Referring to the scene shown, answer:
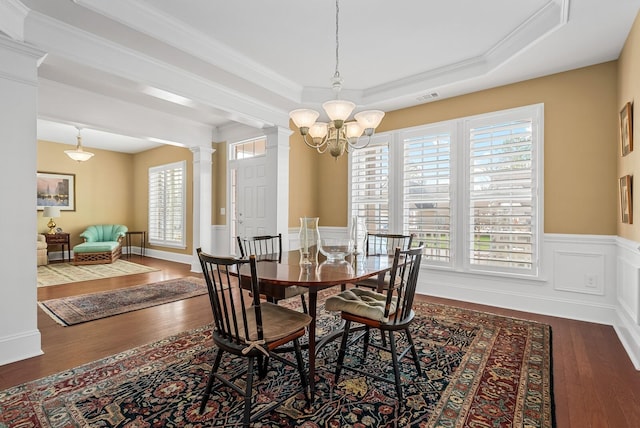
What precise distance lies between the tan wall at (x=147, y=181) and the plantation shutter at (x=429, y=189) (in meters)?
4.69

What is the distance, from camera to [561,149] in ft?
11.5

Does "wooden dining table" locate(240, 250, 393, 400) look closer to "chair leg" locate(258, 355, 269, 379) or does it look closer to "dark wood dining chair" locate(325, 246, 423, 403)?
"dark wood dining chair" locate(325, 246, 423, 403)

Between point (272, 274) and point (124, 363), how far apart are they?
4.94ft

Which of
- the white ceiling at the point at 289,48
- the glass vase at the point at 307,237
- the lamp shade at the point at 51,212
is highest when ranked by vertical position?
the white ceiling at the point at 289,48

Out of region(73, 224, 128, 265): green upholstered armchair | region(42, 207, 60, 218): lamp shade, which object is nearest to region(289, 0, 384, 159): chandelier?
region(73, 224, 128, 265): green upholstered armchair

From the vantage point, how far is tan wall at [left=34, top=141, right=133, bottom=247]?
24.4 feet

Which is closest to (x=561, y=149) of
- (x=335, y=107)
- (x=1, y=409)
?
(x=335, y=107)

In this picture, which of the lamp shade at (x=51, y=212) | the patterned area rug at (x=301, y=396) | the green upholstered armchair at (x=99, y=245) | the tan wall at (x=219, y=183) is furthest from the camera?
the lamp shade at (x=51, y=212)

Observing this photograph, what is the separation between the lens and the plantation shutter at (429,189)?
426cm

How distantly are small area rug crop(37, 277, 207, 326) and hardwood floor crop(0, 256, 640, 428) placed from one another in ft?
0.52

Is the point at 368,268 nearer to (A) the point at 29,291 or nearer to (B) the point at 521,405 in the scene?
(B) the point at 521,405

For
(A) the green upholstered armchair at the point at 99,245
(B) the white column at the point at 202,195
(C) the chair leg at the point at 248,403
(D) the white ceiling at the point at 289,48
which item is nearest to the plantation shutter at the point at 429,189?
(D) the white ceiling at the point at 289,48

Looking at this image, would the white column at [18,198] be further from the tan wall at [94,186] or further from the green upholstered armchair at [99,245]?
the tan wall at [94,186]

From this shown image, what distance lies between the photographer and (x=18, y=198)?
97.5 inches
